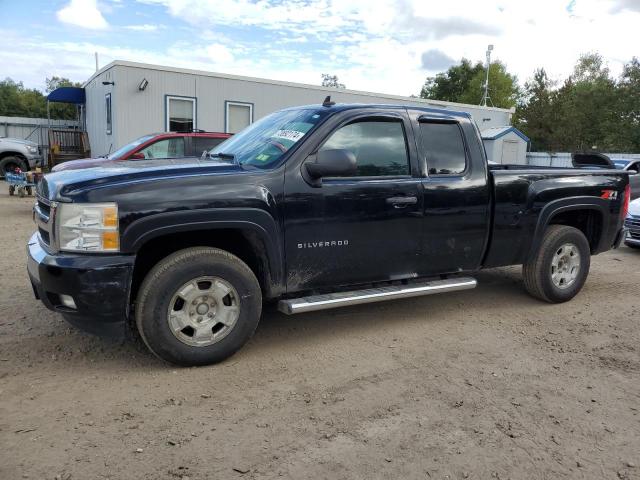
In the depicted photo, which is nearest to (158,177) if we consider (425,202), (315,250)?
(315,250)

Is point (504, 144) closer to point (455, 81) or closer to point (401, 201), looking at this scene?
point (401, 201)

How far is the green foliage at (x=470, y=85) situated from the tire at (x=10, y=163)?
152 feet

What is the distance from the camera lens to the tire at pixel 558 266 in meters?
5.34

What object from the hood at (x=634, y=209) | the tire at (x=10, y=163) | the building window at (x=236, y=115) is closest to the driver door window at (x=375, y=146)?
the hood at (x=634, y=209)

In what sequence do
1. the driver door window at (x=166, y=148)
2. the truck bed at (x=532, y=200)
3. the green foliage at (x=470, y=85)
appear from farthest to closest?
the green foliage at (x=470, y=85) → the driver door window at (x=166, y=148) → the truck bed at (x=532, y=200)

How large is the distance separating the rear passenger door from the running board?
13 cm

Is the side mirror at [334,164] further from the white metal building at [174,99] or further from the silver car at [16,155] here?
the silver car at [16,155]

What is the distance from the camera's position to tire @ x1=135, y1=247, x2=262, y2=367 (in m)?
3.53

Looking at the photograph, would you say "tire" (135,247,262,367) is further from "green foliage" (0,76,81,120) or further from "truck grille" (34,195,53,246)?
"green foliage" (0,76,81,120)

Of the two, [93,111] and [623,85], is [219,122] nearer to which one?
[93,111]

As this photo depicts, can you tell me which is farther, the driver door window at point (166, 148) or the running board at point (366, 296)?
the driver door window at point (166, 148)

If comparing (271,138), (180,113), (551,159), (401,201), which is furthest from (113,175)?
(551,159)

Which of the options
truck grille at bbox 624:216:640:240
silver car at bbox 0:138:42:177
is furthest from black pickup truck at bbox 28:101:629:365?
silver car at bbox 0:138:42:177

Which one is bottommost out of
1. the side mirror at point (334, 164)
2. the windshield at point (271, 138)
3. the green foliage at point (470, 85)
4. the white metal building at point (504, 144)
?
the side mirror at point (334, 164)
